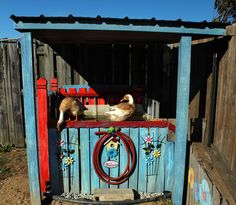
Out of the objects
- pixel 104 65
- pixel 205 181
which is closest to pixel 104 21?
pixel 205 181

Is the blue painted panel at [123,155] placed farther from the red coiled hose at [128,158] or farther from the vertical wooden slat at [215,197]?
the vertical wooden slat at [215,197]

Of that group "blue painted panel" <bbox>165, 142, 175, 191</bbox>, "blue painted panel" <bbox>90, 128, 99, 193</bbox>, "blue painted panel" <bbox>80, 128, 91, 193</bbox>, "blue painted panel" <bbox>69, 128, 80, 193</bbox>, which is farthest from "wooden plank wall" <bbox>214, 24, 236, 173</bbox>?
"blue painted panel" <bbox>69, 128, 80, 193</bbox>

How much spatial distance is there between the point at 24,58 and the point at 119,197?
2459 mm

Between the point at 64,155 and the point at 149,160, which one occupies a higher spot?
the point at 64,155

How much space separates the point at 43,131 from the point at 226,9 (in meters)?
9.09

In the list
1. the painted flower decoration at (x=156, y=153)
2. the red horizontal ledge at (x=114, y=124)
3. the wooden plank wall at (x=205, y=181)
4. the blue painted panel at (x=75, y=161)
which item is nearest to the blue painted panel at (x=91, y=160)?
the red horizontal ledge at (x=114, y=124)

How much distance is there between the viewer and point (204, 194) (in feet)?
9.80

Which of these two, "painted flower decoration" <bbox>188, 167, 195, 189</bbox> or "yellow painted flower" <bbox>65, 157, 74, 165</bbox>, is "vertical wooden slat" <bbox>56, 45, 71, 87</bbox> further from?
"painted flower decoration" <bbox>188, 167, 195, 189</bbox>

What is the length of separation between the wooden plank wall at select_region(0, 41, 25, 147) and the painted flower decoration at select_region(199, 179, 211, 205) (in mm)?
4882

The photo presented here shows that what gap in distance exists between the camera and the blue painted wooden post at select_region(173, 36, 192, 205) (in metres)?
3.37

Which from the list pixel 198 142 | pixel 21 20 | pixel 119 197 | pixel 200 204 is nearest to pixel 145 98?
pixel 198 142

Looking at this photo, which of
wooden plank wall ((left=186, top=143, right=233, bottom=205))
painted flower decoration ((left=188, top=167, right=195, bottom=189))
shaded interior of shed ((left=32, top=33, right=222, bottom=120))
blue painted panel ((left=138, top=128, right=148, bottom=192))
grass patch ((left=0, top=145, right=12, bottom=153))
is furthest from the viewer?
grass patch ((left=0, top=145, right=12, bottom=153))

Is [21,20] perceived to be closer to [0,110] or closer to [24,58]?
[24,58]

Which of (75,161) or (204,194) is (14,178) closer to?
(75,161)
